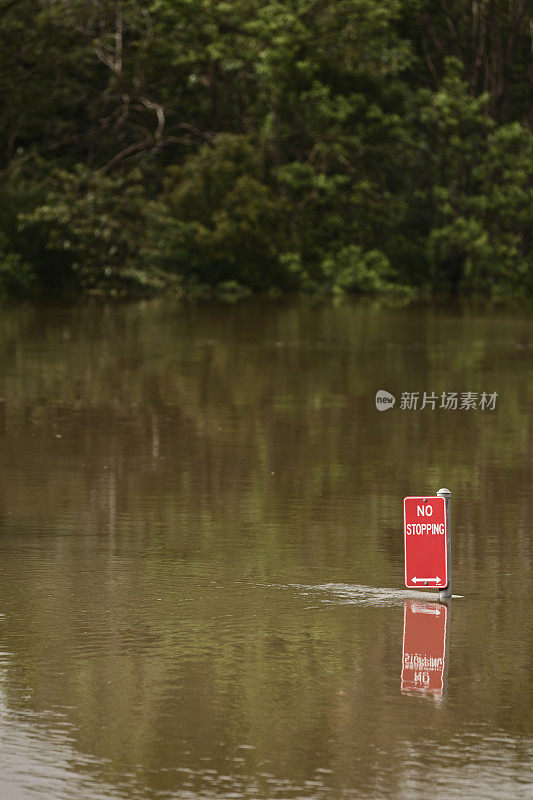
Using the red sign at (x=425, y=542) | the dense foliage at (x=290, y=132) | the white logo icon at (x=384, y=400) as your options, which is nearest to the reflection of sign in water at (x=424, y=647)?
the red sign at (x=425, y=542)

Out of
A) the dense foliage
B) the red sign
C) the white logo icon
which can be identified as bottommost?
the red sign

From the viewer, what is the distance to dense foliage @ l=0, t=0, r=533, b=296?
42031 millimetres

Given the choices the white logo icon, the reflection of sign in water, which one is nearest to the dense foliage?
the white logo icon

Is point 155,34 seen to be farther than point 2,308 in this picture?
Yes

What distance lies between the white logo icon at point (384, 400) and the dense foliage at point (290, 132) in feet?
75.8

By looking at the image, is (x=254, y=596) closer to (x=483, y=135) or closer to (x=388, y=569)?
(x=388, y=569)

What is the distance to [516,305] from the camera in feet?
124

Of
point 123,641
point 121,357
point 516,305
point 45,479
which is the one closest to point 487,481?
point 45,479

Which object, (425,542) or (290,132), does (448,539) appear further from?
(290,132)

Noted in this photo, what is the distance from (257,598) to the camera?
7.55 metres

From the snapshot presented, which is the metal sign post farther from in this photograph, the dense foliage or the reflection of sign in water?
the dense foliage

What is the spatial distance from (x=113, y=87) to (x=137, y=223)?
702 cm

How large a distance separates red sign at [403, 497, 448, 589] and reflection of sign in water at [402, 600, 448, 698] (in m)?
0.13

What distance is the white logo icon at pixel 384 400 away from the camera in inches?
626
